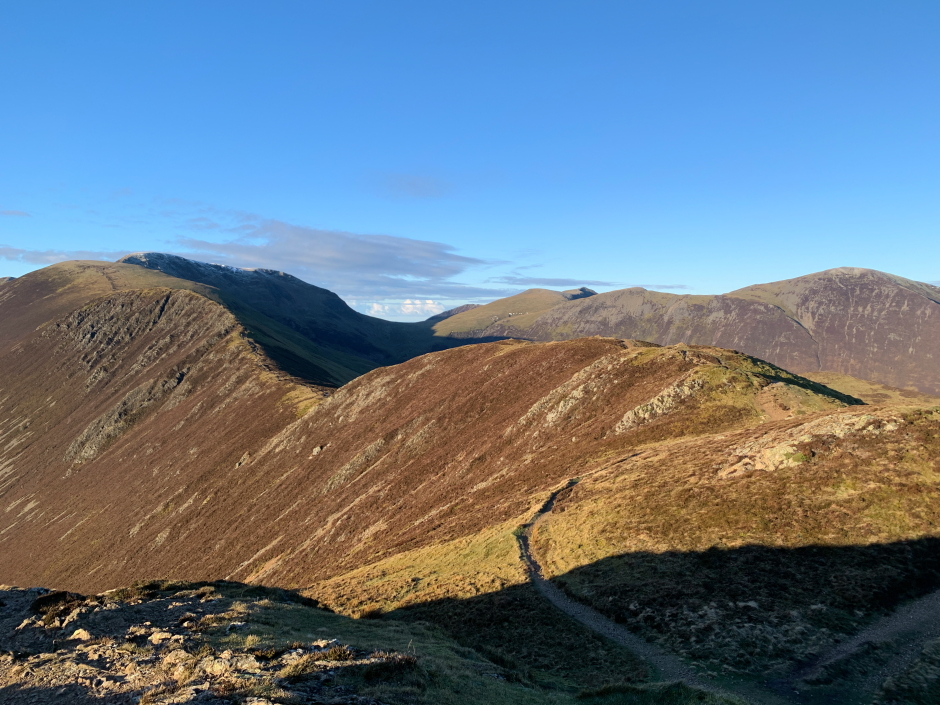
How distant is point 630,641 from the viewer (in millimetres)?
23875

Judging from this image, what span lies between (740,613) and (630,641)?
5470 mm

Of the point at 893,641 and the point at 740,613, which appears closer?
the point at 893,641

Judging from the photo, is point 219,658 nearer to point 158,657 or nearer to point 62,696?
point 158,657

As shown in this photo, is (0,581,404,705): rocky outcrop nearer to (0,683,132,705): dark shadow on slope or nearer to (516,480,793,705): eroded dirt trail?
(0,683,132,705): dark shadow on slope

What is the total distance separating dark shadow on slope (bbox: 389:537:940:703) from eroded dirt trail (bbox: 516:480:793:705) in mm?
505

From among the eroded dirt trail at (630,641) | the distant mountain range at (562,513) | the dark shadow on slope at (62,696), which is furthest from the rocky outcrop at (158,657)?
the eroded dirt trail at (630,641)

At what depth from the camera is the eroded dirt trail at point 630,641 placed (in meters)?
18.5

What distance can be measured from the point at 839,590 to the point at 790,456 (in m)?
12.1

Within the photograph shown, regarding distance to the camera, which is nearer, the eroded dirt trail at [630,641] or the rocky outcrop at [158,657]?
the rocky outcrop at [158,657]

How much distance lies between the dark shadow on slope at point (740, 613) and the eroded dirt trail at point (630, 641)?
51 centimetres

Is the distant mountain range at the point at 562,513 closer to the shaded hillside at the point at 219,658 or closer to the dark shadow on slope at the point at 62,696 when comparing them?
the shaded hillside at the point at 219,658

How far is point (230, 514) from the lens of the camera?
81125 mm

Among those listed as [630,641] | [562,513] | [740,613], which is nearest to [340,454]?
[562,513]

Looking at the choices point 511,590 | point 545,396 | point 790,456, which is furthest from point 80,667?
point 545,396
